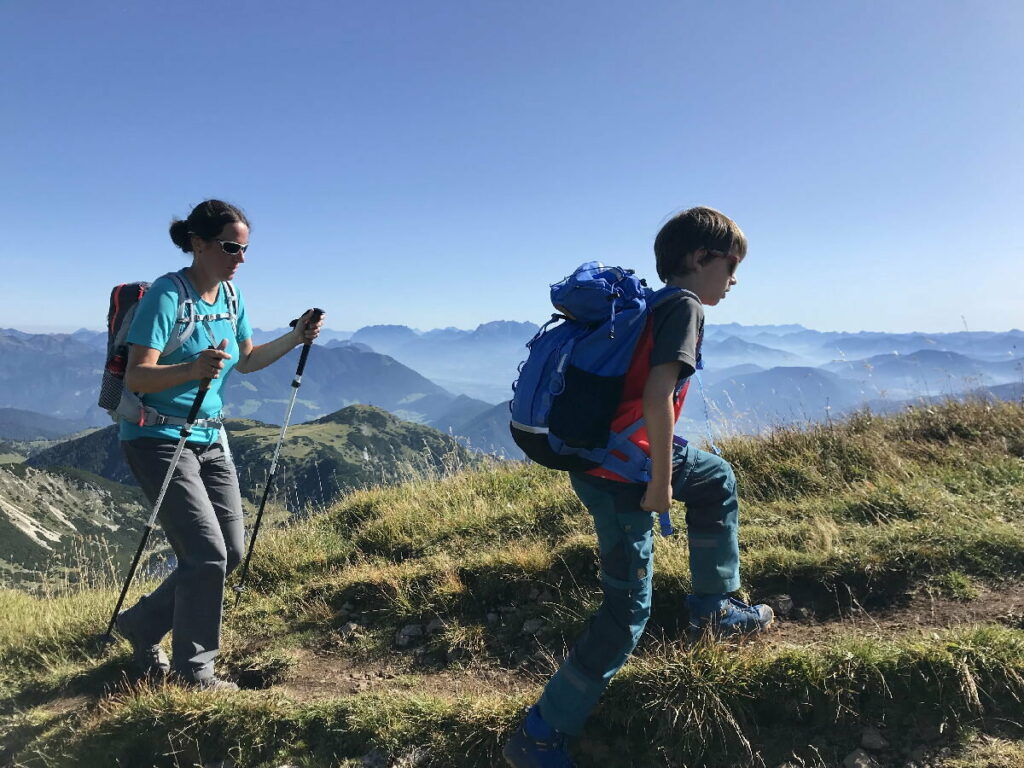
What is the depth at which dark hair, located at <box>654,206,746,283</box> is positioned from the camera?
3043 mm

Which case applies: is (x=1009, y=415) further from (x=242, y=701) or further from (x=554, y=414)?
(x=242, y=701)

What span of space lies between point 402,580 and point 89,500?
156835 mm

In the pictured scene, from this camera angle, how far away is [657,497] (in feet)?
8.96

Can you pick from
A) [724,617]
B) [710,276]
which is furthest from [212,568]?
[710,276]

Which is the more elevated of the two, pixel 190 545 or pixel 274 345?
pixel 274 345

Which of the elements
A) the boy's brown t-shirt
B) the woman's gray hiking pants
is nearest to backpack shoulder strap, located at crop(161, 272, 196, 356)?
the woman's gray hiking pants

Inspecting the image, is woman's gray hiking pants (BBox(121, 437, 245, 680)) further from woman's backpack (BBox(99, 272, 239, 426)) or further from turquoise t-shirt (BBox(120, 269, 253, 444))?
woman's backpack (BBox(99, 272, 239, 426))

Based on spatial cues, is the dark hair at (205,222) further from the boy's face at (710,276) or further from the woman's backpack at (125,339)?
the boy's face at (710,276)

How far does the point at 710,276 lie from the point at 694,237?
229mm

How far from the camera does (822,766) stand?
2.67 metres

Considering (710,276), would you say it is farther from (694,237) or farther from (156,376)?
(156,376)

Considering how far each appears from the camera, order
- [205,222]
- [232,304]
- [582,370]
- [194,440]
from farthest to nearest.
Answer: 1. [232,304]
2. [194,440]
3. [205,222]
4. [582,370]

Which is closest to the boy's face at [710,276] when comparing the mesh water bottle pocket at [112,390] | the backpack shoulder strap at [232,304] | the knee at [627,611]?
the knee at [627,611]

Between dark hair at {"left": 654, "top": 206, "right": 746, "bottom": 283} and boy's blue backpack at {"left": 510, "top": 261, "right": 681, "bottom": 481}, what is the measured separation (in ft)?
1.04
